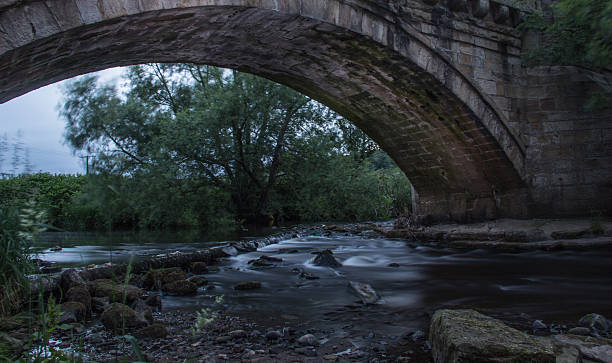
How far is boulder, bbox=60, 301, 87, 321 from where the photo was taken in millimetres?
2729

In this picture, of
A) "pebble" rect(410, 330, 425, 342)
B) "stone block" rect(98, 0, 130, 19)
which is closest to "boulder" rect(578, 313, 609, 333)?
"pebble" rect(410, 330, 425, 342)

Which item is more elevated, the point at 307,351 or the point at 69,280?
the point at 69,280

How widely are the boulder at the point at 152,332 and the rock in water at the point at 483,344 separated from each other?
156cm

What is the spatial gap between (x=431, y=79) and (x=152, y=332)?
526 cm

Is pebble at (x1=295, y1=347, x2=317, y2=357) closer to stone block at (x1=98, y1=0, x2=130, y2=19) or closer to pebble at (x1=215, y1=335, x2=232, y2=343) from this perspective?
pebble at (x1=215, y1=335, x2=232, y2=343)

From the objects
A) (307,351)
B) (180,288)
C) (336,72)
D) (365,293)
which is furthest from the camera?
(336,72)

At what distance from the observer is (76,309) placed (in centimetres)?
275

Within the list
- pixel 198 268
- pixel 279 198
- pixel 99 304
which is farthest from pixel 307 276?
pixel 279 198

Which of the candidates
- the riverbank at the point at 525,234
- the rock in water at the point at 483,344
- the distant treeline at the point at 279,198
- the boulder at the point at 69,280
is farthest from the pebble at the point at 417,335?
the distant treeline at the point at 279,198

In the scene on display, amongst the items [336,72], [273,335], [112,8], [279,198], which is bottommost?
[273,335]

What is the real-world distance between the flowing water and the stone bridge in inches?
74.1

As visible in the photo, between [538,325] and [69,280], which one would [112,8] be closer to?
[69,280]

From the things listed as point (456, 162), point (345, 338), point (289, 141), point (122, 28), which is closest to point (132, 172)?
point (289, 141)

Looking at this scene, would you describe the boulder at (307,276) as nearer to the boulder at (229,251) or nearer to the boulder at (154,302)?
the boulder at (154,302)
